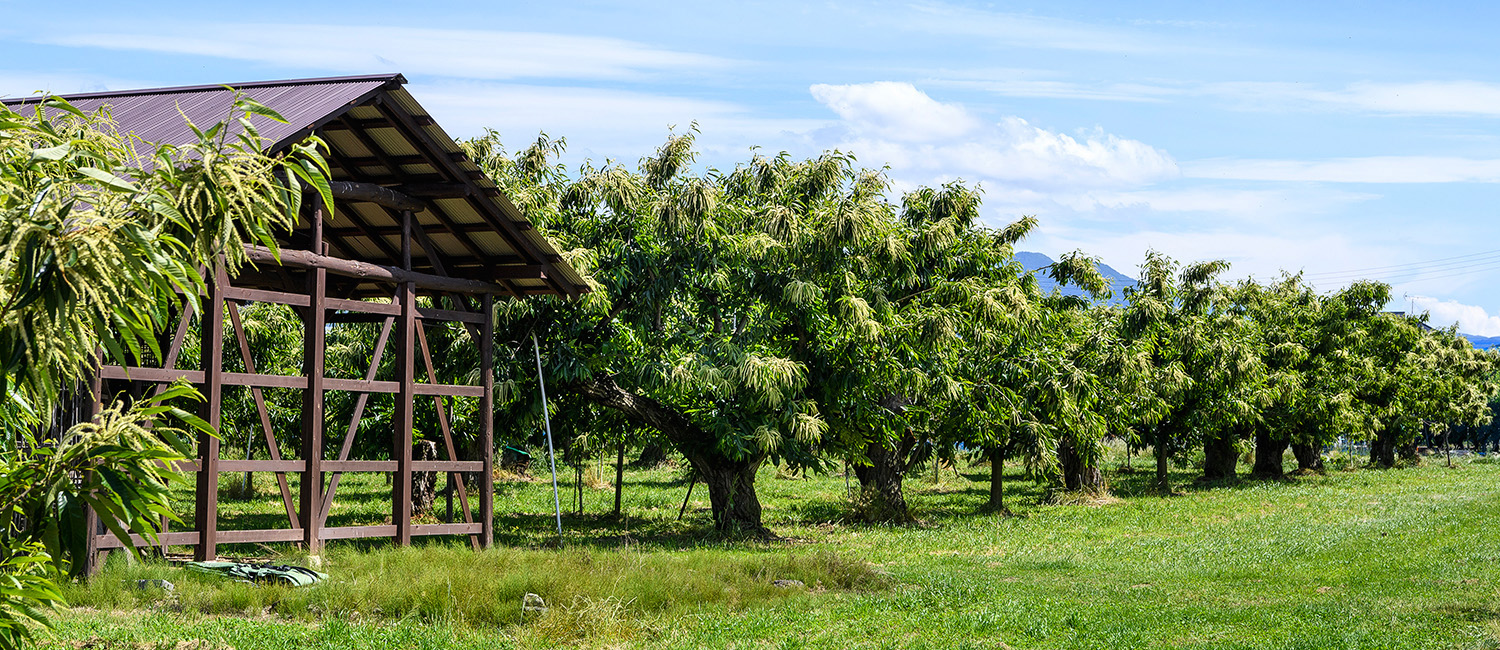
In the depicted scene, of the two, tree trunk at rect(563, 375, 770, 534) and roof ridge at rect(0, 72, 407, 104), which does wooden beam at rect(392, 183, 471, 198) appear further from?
tree trunk at rect(563, 375, 770, 534)

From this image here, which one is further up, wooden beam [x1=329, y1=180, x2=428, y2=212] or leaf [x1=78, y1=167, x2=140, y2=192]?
wooden beam [x1=329, y1=180, x2=428, y2=212]

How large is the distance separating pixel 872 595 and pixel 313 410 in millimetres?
6901

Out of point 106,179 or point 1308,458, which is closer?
point 106,179

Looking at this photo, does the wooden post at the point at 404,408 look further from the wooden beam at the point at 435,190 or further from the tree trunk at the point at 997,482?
the tree trunk at the point at 997,482

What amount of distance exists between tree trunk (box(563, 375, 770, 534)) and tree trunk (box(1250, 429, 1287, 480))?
29263 millimetres

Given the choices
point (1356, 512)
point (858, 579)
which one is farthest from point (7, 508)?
point (1356, 512)

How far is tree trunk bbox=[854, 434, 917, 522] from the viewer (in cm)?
2575

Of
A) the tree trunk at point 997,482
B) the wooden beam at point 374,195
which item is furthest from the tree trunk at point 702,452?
the tree trunk at point 997,482

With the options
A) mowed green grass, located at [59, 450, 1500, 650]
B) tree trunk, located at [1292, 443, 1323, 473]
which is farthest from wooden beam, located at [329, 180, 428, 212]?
tree trunk, located at [1292, 443, 1323, 473]

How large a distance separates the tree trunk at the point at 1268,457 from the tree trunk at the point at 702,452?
96.0ft

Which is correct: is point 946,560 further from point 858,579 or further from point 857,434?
point 858,579

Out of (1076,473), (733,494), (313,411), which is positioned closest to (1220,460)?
(1076,473)

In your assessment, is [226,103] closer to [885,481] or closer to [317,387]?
[317,387]

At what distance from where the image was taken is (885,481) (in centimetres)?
2634
